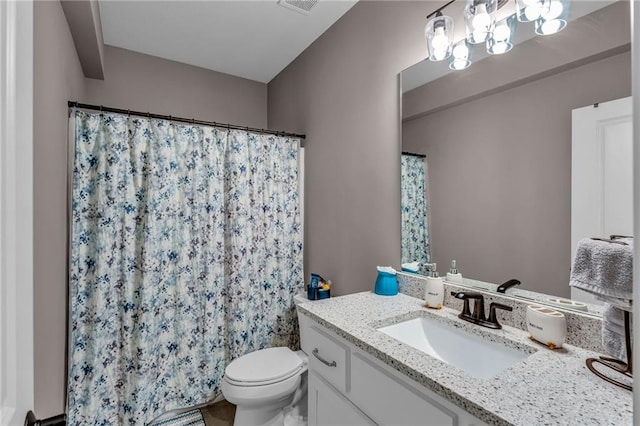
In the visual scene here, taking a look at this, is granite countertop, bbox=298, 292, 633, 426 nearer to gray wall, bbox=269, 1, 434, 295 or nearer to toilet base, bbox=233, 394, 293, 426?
gray wall, bbox=269, 1, 434, 295

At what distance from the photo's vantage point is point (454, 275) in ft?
4.69

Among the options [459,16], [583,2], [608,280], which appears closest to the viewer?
[608,280]

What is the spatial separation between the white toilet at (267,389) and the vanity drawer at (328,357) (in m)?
0.48

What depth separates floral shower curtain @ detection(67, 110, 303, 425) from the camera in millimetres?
→ 1765

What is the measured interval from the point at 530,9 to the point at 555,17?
9cm

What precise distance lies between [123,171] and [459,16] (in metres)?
2.01

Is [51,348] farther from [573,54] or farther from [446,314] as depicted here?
[573,54]

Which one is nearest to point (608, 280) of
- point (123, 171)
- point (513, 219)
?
point (513, 219)

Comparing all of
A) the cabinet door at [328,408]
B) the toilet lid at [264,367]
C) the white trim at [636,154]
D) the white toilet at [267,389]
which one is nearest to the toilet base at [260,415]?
the white toilet at [267,389]

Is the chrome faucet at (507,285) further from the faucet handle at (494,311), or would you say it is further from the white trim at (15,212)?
the white trim at (15,212)

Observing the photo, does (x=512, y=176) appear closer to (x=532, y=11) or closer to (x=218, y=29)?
(x=532, y=11)

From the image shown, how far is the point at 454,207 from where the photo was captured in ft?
4.81

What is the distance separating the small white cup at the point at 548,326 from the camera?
3.17 ft

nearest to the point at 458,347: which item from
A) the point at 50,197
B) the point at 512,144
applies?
the point at 512,144
